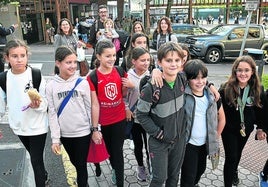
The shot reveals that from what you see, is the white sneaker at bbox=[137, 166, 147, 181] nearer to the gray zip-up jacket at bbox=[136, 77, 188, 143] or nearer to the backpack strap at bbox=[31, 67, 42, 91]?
the gray zip-up jacket at bbox=[136, 77, 188, 143]

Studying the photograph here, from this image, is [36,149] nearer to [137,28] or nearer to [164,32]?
[137,28]

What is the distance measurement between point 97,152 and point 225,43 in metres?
12.0

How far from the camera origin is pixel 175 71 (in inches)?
106

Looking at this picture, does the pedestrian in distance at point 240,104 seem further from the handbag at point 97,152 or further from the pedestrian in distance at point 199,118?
the handbag at point 97,152

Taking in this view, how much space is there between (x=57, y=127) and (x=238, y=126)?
191cm

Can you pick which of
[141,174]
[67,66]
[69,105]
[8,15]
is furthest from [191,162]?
[8,15]

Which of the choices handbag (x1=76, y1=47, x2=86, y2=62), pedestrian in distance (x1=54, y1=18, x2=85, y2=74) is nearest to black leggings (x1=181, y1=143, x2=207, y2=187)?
handbag (x1=76, y1=47, x2=86, y2=62)

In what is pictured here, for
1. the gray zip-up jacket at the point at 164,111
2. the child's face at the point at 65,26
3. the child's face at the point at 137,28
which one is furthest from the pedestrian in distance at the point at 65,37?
the gray zip-up jacket at the point at 164,111

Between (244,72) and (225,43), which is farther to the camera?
(225,43)

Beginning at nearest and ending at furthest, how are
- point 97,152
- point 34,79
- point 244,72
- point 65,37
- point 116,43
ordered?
point 34,79 → point 244,72 → point 97,152 → point 116,43 → point 65,37

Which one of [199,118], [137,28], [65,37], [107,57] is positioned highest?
[137,28]

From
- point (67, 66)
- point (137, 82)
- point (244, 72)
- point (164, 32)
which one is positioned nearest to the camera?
point (67, 66)

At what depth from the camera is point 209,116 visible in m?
2.94

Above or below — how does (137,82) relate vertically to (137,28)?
below
